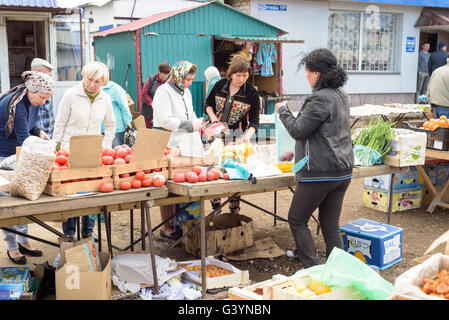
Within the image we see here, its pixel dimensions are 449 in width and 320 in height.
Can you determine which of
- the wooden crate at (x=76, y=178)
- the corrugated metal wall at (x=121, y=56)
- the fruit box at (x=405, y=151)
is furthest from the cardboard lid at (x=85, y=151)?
the corrugated metal wall at (x=121, y=56)

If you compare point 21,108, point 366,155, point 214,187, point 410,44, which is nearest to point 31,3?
point 21,108

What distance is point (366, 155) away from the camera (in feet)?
16.0

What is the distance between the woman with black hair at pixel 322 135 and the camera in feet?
12.7

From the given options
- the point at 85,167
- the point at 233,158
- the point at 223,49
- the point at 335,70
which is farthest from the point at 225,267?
the point at 223,49

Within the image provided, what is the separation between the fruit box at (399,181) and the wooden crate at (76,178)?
423 cm

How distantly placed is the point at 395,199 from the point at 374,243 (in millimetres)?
2248

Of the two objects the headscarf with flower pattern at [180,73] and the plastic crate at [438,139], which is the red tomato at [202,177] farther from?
the plastic crate at [438,139]

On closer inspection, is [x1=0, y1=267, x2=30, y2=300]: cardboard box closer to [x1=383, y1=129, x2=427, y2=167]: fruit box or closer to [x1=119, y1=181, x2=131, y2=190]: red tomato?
[x1=119, y1=181, x2=131, y2=190]: red tomato

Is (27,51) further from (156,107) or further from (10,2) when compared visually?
(156,107)

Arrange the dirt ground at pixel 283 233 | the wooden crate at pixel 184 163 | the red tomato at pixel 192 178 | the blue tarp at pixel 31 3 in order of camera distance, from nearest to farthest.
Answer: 1. the red tomato at pixel 192 178
2. the wooden crate at pixel 184 163
3. the dirt ground at pixel 283 233
4. the blue tarp at pixel 31 3

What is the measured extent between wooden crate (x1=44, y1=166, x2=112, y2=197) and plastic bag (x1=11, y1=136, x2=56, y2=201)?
0.25 ft

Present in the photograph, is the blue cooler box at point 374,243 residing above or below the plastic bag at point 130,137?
below

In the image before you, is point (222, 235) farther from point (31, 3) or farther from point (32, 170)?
point (31, 3)

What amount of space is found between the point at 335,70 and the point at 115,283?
93.9 inches
